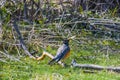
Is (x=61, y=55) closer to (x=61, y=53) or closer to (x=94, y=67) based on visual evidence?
(x=61, y=53)

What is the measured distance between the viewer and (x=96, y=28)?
9102 millimetres

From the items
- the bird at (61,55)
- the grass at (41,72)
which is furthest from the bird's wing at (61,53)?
the grass at (41,72)

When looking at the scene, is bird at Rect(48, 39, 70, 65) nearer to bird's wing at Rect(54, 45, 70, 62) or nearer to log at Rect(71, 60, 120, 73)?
bird's wing at Rect(54, 45, 70, 62)

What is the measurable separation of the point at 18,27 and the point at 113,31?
2167 millimetres

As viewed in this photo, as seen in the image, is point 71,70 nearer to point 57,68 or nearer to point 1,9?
point 57,68

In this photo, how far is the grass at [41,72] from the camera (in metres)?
6.36

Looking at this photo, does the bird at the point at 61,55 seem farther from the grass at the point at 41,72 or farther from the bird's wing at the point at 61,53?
the grass at the point at 41,72

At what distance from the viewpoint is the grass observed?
6.36 metres

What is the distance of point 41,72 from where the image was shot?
669cm

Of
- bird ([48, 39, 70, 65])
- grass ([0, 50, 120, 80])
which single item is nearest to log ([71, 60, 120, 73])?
grass ([0, 50, 120, 80])

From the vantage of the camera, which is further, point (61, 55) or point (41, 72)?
point (61, 55)

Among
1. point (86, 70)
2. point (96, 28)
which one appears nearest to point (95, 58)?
point (86, 70)

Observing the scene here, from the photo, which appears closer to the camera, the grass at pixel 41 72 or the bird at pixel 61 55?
the grass at pixel 41 72

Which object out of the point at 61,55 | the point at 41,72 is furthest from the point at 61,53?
the point at 41,72
